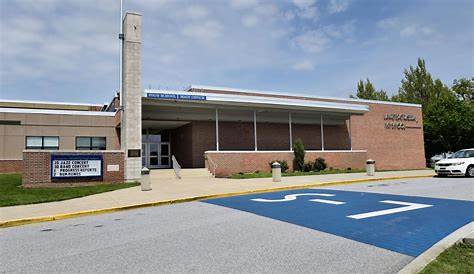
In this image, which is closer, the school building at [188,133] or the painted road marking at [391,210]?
the painted road marking at [391,210]

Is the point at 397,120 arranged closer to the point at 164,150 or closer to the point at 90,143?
the point at 164,150

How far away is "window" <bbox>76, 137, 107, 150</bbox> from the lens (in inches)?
1102

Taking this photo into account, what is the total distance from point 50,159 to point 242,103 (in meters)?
12.7

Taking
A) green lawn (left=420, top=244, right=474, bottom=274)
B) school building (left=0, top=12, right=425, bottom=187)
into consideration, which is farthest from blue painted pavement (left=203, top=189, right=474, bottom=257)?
school building (left=0, top=12, right=425, bottom=187)

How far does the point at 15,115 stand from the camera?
87.5 feet

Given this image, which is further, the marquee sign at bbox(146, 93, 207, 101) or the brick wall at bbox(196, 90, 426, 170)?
the brick wall at bbox(196, 90, 426, 170)

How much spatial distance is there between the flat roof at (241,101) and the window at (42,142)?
32.6 ft

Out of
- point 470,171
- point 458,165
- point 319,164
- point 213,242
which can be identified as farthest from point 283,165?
point 213,242

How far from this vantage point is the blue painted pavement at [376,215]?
635 cm

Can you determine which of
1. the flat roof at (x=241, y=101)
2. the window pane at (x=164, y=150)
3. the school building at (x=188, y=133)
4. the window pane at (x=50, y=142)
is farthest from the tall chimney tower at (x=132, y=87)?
the window pane at (x=164, y=150)

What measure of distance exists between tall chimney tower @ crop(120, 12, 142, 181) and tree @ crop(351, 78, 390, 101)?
5575 cm

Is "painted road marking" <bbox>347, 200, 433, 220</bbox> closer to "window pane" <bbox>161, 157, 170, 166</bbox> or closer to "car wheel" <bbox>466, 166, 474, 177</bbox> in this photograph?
"car wheel" <bbox>466, 166, 474, 177</bbox>

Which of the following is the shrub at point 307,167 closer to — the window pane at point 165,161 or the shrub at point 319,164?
the shrub at point 319,164

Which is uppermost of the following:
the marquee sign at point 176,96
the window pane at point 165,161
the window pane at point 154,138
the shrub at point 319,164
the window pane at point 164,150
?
the marquee sign at point 176,96
